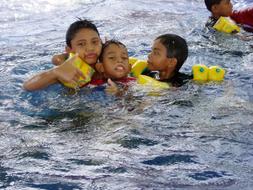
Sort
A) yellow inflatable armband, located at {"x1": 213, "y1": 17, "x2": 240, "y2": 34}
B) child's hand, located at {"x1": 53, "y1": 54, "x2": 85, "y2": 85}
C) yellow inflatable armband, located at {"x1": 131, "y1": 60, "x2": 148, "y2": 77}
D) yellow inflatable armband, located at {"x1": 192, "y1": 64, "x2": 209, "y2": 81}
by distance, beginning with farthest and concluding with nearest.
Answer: yellow inflatable armband, located at {"x1": 213, "y1": 17, "x2": 240, "y2": 34} → yellow inflatable armband, located at {"x1": 131, "y1": 60, "x2": 148, "y2": 77} → yellow inflatable armband, located at {"x1": 192, "y1": 64, "x2": 209, "y2": 81} → child's hand, located at {"x1": 53, "y1": 54, "x2": 85, "y2": 85}

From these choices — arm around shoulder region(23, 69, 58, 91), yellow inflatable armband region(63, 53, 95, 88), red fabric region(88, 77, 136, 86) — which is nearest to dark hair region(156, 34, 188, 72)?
red fabric region(88, 77, 136, 86)

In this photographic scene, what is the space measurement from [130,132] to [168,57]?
1.32 metres

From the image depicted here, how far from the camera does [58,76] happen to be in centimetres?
436

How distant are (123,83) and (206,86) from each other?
0.87 metres

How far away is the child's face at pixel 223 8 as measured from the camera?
735 cm

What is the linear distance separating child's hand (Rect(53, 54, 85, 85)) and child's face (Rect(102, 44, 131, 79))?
34 cm

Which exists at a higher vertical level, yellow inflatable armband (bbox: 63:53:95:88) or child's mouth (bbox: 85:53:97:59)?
child's mouth (bbox: 85:53:97:59)

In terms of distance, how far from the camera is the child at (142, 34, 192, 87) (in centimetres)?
489

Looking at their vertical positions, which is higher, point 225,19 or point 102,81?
point 225,19

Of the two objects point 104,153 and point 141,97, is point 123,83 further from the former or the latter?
point 104,153

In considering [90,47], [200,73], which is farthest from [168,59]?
[90,47]

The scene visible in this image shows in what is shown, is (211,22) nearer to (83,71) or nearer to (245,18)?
(245,18)

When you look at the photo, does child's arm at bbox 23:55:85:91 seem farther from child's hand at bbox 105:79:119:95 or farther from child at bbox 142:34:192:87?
child at bbox 142:34:192:87

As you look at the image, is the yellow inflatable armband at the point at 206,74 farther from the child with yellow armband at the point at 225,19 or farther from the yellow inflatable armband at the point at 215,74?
the child with yellow armband at the point at 225,19
